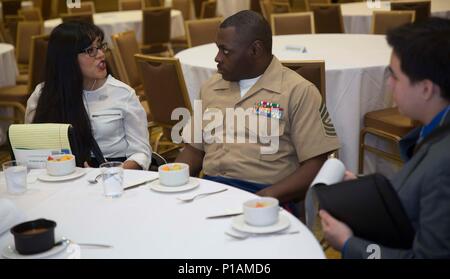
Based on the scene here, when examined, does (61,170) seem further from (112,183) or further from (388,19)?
(388,19)

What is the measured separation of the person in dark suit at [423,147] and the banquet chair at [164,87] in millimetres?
2239

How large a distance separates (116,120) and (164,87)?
108cm

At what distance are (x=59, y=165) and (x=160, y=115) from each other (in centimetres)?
187

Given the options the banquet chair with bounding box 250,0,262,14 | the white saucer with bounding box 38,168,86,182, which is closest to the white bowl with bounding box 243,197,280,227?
the white saucer with bounding box 38,168,86,182

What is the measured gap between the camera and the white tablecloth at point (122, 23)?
297 inches

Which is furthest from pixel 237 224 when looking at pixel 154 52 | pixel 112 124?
pixel 154 52

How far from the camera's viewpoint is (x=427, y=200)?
1493mm

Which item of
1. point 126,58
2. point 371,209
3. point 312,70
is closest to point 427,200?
point 371,209

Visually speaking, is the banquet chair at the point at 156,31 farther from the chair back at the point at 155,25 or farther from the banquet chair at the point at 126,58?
the banquet chair at the point at 126,58

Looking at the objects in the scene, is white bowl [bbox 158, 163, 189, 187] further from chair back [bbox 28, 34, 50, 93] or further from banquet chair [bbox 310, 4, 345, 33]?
banquet chair [bbox 310, 4, 345, 33]

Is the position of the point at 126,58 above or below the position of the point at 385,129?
above

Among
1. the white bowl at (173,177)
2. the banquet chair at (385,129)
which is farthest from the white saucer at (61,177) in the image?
the banquet chair at (385,129)
